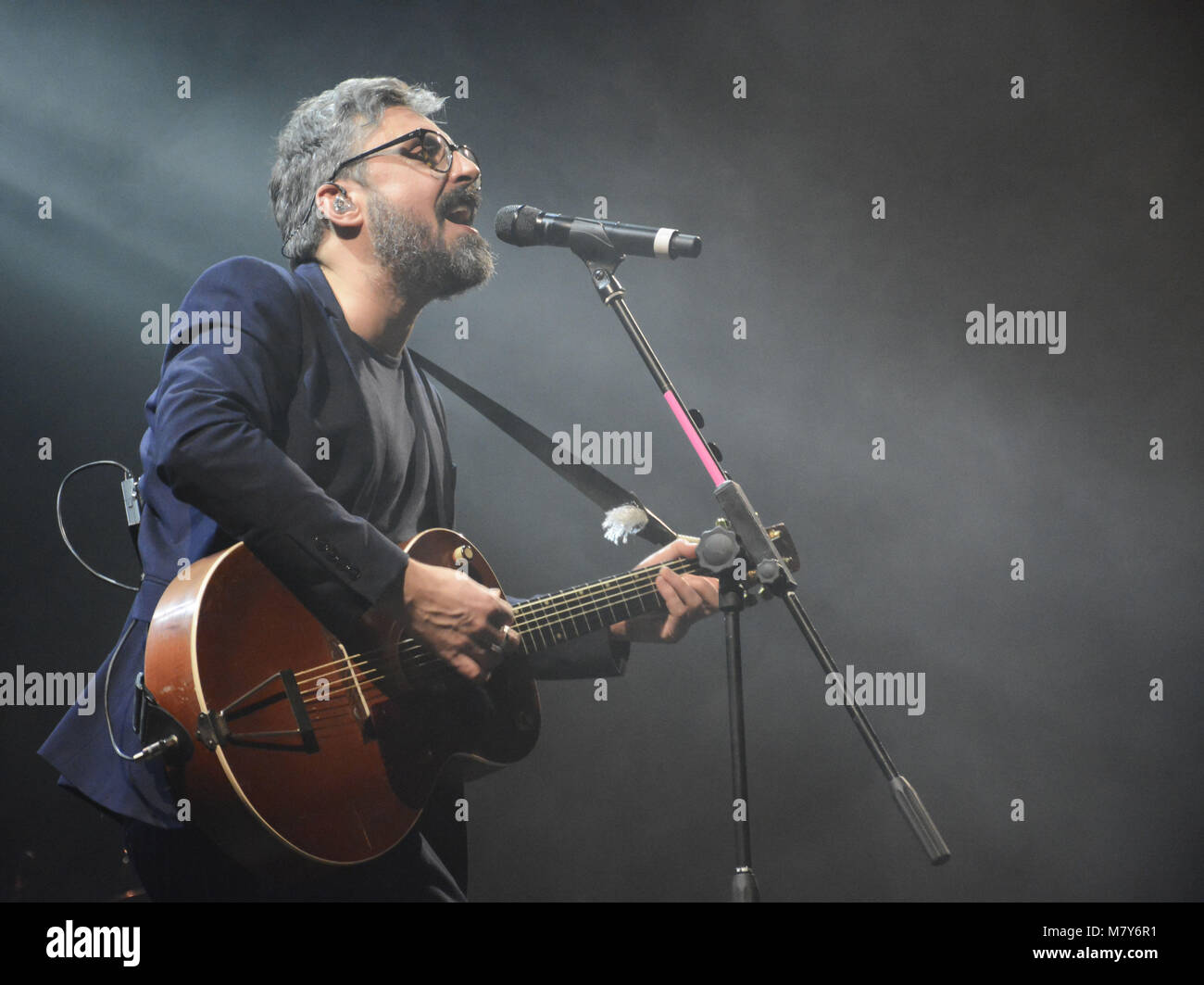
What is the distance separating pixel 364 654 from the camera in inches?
71.7

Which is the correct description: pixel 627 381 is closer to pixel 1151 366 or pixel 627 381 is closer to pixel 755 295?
pixel 755 295

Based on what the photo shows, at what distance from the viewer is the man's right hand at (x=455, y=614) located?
1.80 m

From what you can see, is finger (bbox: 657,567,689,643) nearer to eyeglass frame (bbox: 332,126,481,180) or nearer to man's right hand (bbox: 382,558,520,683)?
man's right hand (bbox: 382,558,520,683)

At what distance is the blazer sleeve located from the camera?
167cm

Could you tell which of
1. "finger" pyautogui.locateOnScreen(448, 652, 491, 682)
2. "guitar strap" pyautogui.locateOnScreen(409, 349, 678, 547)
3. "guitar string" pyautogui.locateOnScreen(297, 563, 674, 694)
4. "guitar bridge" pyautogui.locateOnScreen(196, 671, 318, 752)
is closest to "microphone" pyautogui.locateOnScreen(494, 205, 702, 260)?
"guitar strap" pyautogui.locateOnScreen(409, 349, 678, 547)

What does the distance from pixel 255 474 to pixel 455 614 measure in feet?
1.44

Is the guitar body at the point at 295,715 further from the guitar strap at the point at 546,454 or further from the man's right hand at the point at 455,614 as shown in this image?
the guitar strap at the point at 546,454

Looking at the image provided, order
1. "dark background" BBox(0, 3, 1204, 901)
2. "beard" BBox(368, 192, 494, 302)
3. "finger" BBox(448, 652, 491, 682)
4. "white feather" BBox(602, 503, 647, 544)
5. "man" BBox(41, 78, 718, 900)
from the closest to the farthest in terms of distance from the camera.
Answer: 1. "man" BBox(41, 78, 718, 900)
2. "finger" BBox(448, 652, 491, 682)
3. "beard" BBox(368, 192, 494, 302)
4. "white feather" BBox(602, 503, 647, 544)
5. "dark background" BBox(0, 3, 1204, 901)

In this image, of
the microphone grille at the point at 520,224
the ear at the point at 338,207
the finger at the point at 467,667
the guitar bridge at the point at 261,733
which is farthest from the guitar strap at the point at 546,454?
the guitar bridge at the point at 261,733

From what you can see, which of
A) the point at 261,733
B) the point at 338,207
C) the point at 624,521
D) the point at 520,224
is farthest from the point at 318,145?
the point at 261,733

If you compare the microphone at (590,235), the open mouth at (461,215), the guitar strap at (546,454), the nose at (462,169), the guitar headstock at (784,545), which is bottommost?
the guitar headstock at (784,545)

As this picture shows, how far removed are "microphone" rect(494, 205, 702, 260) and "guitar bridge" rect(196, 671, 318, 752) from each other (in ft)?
3.23

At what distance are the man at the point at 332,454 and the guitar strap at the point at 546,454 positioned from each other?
0.45ft
